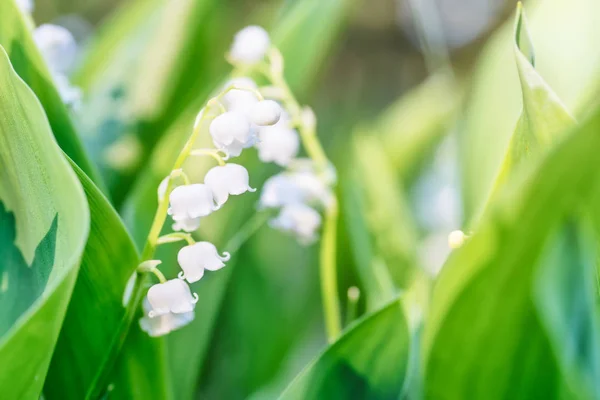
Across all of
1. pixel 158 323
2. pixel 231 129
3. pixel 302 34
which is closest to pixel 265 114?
pixel 231 129

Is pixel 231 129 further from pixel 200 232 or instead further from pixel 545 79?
pixel 545 79

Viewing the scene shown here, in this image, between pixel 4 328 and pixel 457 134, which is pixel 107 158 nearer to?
pixel 4 328

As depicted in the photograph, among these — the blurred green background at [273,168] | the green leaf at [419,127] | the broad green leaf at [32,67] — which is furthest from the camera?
the green leaf at [419,127]

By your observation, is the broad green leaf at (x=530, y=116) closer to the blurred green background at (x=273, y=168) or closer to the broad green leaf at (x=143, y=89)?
the blurred green background at (x=273, y=168)

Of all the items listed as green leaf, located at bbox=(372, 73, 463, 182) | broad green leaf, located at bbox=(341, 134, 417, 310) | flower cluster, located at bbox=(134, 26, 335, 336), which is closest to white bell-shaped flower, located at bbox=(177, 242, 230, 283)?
flower cluster, located at bbox=(134, 26, 335, 336)

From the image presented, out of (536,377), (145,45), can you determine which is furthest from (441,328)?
(145,45)

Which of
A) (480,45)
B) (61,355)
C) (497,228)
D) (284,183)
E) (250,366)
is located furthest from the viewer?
(480,45)

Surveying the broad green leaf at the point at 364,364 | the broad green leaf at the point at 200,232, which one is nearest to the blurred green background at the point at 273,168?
the broad green leaf at the point at 200,232

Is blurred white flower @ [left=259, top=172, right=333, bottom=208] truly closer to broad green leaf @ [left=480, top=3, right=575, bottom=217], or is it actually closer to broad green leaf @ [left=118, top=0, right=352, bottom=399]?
broad green leaf @ [left=118, top=0, right=352, bottom=399]
